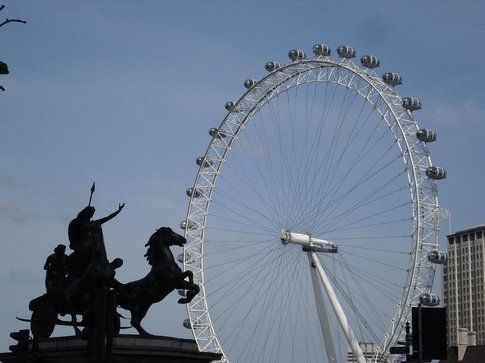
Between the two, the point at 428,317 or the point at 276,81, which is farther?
the point at 276,81

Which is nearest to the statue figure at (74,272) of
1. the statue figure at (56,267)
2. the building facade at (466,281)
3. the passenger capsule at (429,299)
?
the statue figure at (56,267)

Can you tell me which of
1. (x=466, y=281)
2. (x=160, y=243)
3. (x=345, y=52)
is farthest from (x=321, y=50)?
(x=466, y=281)

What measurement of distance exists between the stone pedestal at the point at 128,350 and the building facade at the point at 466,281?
146953 mm

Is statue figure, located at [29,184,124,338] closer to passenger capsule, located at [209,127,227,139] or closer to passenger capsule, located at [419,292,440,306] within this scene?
passenger capsule, located at [419,292,440,306]

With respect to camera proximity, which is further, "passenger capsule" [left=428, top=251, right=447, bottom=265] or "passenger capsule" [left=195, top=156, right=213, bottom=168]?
"passenger capsule" [left=195, top=156, right=213, bottom=168]

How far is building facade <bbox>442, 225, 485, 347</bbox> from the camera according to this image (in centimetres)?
17162

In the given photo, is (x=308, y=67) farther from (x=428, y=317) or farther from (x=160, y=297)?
(x=428, y=317)

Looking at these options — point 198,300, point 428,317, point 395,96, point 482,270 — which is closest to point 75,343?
point 428,317

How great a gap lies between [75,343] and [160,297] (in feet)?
10.5

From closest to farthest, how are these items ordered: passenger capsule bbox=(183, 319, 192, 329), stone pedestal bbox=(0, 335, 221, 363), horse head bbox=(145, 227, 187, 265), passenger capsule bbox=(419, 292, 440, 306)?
stone pedestal bbox=(0, 335, 221, 363) < horse head bbox=(145, 227, 187, 265) < passenger capsule bbox=(419, 292, 440, 306) < passenger capsule bbox=(183, 319, 192, 329)

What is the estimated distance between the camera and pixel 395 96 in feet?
167

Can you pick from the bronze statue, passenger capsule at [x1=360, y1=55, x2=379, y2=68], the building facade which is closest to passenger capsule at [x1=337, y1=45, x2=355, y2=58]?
passenger capsule at [x1=360, y1=55, x2=379, y2=68]

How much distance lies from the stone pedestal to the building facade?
14695 cm

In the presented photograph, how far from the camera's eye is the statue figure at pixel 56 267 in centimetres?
3022
